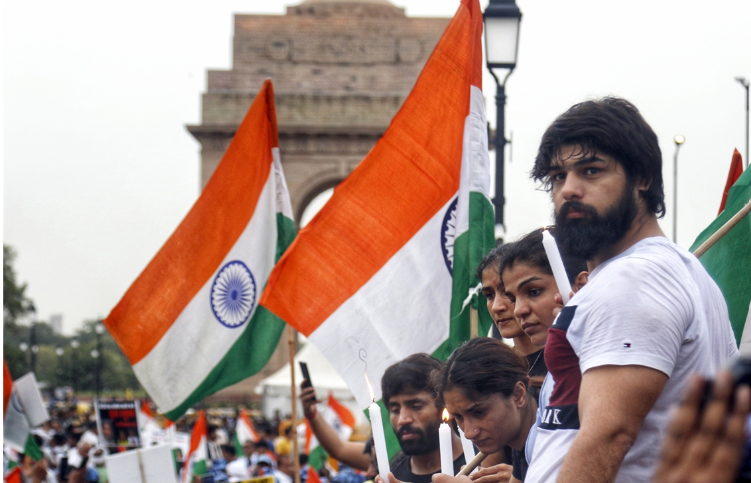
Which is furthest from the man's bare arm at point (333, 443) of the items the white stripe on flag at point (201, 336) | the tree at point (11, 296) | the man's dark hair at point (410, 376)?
the tree at point (11, 296)

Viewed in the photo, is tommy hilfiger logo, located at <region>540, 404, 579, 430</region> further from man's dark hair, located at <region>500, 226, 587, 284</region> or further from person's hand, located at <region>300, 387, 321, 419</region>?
person's hand, located at <region>300, 387, 321, 419</region>

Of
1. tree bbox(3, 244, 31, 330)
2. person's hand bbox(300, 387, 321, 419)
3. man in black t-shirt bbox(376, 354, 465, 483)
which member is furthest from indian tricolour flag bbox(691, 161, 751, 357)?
tree bbox(3, 244, 31, 330)

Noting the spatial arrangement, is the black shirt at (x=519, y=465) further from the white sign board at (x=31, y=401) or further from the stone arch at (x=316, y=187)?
the stone arch at (x=316, y=187)

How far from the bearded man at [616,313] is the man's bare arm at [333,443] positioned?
3.96 meters

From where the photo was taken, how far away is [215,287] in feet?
21.1

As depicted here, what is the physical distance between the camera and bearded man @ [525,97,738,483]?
5.77ft

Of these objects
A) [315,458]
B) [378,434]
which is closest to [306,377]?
[378,434]

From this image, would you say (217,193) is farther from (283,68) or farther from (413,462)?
(283,68)

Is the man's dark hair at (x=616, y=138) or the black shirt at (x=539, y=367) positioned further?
the black shirt at (x=539, y=367)

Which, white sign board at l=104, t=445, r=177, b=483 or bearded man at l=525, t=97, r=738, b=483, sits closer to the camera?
bearded man at l=525, t=97, r=738, b=483

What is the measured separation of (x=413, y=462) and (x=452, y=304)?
3.21 feet

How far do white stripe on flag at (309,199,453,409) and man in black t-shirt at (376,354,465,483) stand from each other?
2.52ft

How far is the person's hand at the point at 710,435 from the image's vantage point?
2.60 feet

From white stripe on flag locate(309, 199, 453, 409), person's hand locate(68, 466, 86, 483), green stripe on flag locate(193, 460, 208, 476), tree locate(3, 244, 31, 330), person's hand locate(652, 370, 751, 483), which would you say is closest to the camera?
person's hand locate(652, 370, 751, 483)
